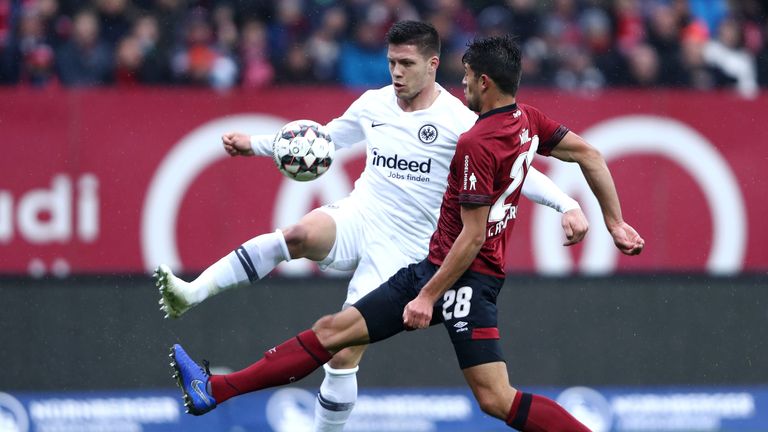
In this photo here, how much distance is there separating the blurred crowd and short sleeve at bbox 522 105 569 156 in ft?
15.7

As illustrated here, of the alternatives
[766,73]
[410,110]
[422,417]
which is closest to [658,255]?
[422,417]

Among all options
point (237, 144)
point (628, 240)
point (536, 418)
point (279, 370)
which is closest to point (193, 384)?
point (279, 370)

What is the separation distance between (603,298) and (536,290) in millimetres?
522

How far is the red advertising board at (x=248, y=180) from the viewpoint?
33.2ft

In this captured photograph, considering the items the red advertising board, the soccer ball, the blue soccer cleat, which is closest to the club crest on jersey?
the soccer ball

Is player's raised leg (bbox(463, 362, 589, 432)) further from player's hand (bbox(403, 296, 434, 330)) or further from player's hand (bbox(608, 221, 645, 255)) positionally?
player's hand (bbox(608, 221, 645, 255))

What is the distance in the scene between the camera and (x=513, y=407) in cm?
657

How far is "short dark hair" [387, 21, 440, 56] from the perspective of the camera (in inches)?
281

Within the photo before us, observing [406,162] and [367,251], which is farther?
[367,251]

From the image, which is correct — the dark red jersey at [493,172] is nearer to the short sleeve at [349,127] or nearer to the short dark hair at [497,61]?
the short dark hair at [497,61]

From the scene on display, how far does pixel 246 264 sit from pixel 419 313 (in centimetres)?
113

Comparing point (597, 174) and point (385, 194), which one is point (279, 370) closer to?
point (385, 194)

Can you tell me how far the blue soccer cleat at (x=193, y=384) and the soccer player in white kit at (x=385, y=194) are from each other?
32 cm

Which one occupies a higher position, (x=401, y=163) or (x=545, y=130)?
(x=545, y=130)
